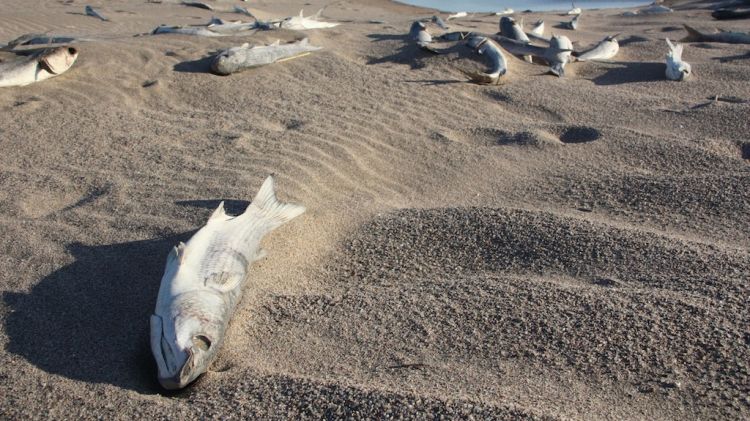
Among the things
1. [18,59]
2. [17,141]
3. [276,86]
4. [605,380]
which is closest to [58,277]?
[17,141]

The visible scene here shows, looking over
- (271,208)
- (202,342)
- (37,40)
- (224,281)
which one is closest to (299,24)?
(37,40)

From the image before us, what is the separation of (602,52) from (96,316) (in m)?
6.28

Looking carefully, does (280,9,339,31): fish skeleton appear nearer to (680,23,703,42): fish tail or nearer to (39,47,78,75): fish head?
(39,47,78,75): fish head

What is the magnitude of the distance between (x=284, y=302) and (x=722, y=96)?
482 centimetres

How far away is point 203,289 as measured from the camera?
303cm

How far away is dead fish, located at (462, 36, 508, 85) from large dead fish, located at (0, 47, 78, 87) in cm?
389

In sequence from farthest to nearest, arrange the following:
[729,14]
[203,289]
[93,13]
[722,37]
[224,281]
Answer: [93,13], [729,14], [722,37], [224,281], [203,289]

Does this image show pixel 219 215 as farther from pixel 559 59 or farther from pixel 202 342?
pixel 559 59

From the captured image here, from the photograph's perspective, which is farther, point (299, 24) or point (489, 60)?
point (299, 24)

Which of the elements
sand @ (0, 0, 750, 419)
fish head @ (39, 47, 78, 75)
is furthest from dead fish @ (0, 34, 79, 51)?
fish head @ (39, 47, 78, 75)

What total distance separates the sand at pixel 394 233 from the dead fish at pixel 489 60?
14 cm

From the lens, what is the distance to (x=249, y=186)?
4.46 m

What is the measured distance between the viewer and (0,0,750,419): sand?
2.67m

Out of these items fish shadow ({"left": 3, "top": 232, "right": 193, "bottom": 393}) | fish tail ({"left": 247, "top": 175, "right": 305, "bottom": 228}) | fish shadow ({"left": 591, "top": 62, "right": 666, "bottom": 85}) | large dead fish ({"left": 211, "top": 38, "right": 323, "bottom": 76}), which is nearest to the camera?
fish shadow ({"left": 3, "top": 232, "right": 193, "bottom": 393})
